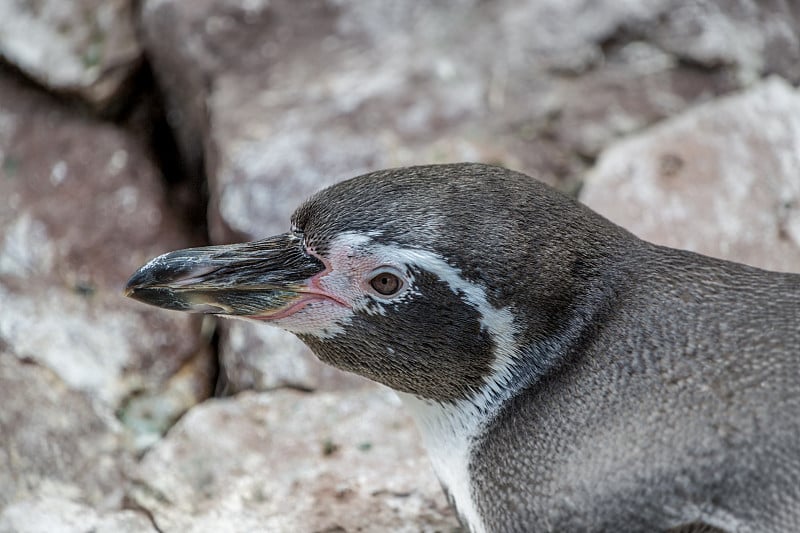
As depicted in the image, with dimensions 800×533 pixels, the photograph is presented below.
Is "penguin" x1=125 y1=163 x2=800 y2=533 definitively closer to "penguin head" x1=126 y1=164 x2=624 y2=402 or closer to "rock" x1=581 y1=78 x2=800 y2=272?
"penguin head" x1=126 y1=164 x2=624 y2=402

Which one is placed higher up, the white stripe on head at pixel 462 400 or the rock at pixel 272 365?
the white stripe on head at pixel 462 400

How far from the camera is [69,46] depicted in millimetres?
4270

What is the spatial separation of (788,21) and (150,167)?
2.82 meters

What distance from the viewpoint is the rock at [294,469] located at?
2.96 metres

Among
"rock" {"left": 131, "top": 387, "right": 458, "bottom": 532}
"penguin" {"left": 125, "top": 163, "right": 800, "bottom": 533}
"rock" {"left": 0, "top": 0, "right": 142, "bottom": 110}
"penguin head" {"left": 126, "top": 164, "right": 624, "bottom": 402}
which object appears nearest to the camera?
"penguin" {"left": 125, "top": 163, "right": 800, "bottom": 533}

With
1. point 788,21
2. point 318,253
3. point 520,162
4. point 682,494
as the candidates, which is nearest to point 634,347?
point 682,494

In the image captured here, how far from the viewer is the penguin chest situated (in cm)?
243

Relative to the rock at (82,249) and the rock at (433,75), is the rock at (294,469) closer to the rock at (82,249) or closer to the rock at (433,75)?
the rock at (82,249)

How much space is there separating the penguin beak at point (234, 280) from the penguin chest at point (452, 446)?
0.42 m

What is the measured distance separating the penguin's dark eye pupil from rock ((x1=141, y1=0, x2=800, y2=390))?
A: 1.62 metres

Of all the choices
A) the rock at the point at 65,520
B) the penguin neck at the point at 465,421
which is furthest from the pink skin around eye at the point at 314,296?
the rock at the point at 65,520

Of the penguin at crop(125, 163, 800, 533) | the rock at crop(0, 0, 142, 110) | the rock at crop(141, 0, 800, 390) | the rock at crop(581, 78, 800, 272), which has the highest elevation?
the penguin at crop(125, 163, 800, 533)

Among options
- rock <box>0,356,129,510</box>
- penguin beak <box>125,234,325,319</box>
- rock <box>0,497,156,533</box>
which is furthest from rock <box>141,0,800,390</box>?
penguin beak <box>125,234,325,319</box>

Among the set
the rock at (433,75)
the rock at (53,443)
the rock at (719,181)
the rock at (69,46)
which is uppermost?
the rock at (69,46)
